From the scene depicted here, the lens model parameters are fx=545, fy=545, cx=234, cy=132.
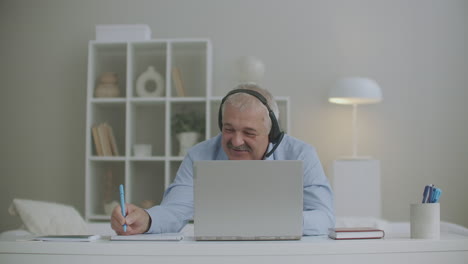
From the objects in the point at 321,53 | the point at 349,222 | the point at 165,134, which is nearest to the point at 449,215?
the point at 321,53

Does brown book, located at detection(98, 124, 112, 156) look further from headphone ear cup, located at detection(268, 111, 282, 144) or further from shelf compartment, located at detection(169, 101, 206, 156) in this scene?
headphone ear cup, located at detection(268, 111, 282, 144)

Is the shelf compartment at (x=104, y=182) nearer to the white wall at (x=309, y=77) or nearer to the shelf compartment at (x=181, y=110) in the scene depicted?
the white wall at (x=309, y=77)

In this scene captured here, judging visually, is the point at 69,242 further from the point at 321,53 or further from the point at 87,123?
the point at 321,53

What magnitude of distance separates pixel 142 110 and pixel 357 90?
1.75 meters

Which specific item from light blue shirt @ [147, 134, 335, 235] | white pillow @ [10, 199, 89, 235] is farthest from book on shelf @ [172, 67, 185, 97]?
light blue shirt @ [147, 134, 335, 235]

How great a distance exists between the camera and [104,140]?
421 centimetres

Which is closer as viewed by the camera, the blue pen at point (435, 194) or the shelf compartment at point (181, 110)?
the blue pen at point (435, 194)

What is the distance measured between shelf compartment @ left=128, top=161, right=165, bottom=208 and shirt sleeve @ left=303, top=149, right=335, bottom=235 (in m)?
2.53

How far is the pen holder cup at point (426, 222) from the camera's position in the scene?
139 centimetres

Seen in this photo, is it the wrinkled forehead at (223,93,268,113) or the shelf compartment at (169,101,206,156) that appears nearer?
the wrinkled forehead at (223,93,268,113)

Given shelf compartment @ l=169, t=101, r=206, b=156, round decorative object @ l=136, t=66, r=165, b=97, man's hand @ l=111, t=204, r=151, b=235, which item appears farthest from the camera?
shelf compartment @ l=169, t=101, r=206, b=156

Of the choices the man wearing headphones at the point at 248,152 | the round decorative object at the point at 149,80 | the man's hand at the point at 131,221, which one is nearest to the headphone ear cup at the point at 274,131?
the man wearing headphones at the point at 248,152

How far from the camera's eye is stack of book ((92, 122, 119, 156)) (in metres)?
4.19

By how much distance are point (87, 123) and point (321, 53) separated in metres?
1.96
